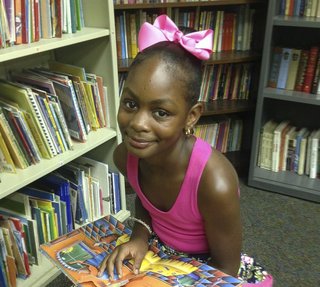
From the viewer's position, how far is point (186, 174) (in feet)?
2.89

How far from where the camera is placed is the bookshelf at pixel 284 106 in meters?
1.85

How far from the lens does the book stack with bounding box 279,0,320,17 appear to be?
1.84 metres

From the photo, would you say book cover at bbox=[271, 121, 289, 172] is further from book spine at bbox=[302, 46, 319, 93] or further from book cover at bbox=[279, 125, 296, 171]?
book spine at bbox=[302, 46, 319, 93]

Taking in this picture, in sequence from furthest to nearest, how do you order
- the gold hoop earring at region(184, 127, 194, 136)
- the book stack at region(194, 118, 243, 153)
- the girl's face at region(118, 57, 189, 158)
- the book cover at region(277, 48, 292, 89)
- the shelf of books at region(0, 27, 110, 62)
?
the book stack at region(194, 118, 243, 153) → the book cover at region(277, 48, 292, 89) → the shelf of books at region(0, 27, 110, 62) → the gold hoop earring at region(184, 127, 194, 136) → the girl's face at region(118, 57, 189, 158)

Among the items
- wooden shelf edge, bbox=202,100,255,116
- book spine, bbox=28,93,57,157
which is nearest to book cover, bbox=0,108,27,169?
book spine, bbox=28,93,57,157

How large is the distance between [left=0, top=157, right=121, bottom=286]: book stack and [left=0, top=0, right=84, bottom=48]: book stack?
0.57 m

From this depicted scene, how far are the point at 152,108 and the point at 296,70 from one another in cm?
147

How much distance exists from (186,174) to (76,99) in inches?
29.9

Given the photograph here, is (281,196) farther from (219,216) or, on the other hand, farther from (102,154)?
(219,216)

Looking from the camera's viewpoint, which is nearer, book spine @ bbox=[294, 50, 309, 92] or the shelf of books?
the shelf of books

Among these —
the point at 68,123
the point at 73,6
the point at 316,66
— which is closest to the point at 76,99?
the point at 68,123

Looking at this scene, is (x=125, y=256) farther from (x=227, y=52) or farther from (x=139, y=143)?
(x=227, y=52)

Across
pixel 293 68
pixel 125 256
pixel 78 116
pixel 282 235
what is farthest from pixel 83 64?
pixel 282 235

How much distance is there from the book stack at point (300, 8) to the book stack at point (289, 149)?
62cm
